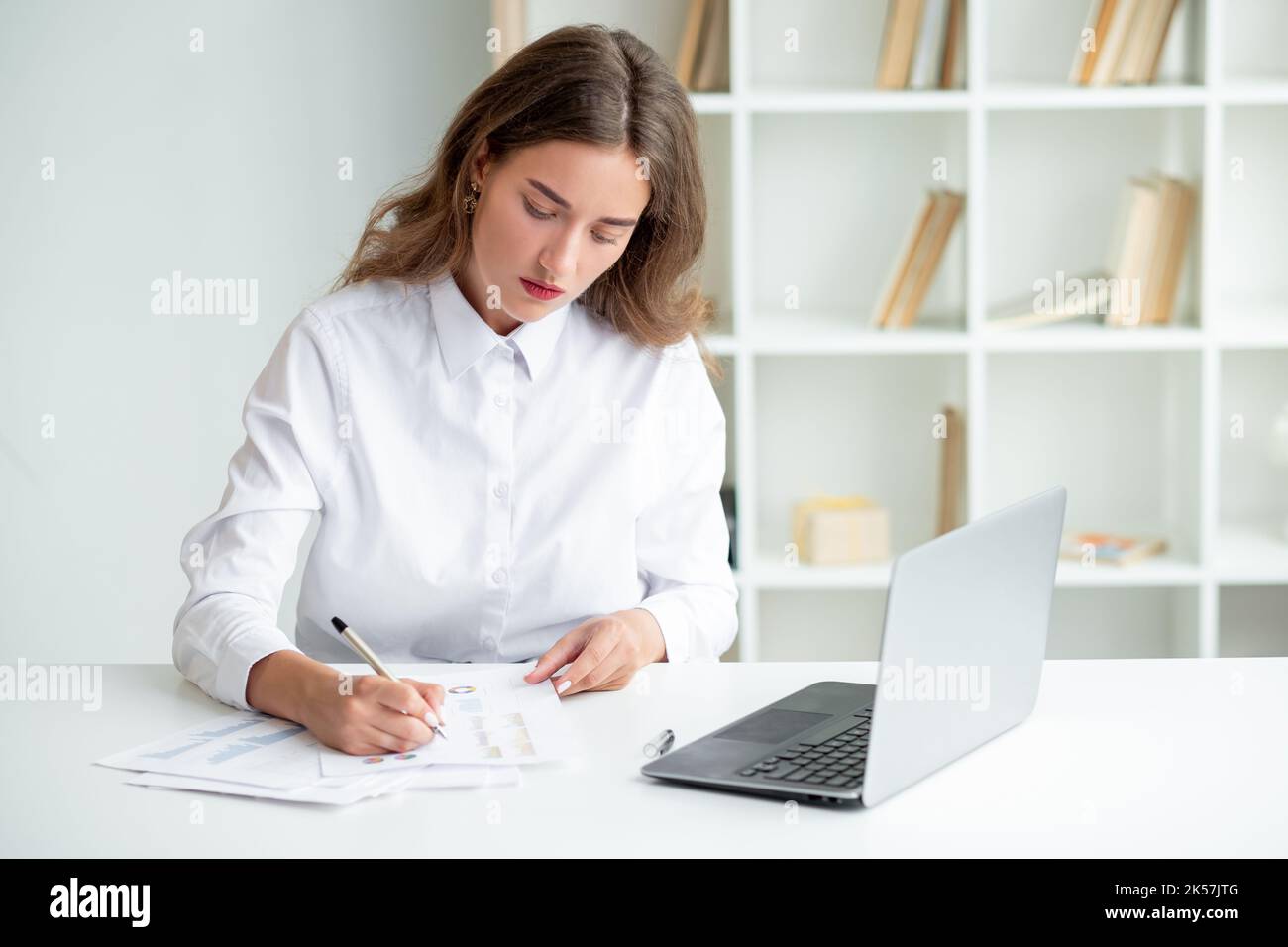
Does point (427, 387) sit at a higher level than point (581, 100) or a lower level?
lower

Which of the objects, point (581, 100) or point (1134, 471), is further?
point (1134, 471)

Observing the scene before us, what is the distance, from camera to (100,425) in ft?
10.1

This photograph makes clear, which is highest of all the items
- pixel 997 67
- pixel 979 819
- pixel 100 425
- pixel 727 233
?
pixel 997 67

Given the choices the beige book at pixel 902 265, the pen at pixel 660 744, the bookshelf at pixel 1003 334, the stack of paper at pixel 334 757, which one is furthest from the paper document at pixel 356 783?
the beige book at pixel 902 265

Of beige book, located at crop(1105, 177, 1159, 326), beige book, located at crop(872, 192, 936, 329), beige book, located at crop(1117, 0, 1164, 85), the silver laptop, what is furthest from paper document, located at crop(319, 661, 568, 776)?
beige book, located at crop(1117, 0, 1164, 85)

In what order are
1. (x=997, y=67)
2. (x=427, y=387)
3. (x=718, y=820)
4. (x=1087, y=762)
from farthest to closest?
(x=997, y=67) → (x=427, y=387) → (x=1087, y=762) → (x=718, y=820)

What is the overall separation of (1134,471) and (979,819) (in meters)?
2.18

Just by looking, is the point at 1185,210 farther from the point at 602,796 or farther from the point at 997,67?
the point at 602,796

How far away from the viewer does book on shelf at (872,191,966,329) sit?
277cm

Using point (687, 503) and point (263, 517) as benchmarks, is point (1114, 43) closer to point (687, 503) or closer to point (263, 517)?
point (687, 503)

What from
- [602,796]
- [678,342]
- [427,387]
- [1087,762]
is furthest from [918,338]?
[602,796]

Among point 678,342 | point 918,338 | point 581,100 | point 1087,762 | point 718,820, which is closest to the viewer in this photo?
Answer: point 718,820

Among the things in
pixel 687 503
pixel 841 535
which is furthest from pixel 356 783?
pixel 841 535

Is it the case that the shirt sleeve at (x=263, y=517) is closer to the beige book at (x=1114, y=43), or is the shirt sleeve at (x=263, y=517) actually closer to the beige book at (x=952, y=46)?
the beige book at (x=952, y=46)
